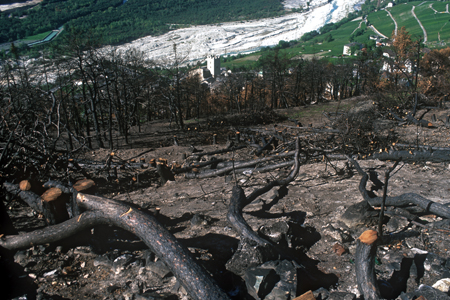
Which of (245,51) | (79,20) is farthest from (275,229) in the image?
(79,20)

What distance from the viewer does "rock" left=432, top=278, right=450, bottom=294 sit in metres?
2.72

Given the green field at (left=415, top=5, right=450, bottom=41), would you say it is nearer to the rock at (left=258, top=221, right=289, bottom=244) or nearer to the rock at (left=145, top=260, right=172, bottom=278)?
the rock at (left=258, top=221, right=289, bottom=244)

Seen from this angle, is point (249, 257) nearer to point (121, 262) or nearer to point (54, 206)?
point (121, 262)

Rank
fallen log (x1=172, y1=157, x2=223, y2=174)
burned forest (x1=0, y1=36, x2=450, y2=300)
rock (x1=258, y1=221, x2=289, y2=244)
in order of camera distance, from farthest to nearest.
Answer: fallen log (x1=172, y1=157, x2=223, y2=174)
rock (x1=258, y1=221, x2=289, y2=244)
burned forest (x1=0, y1=36, x2=450, y2=300)

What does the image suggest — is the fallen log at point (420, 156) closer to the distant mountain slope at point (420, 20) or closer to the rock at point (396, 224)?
the rock at point (396, 224)

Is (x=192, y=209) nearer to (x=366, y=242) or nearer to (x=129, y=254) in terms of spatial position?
(x=129, y=254)

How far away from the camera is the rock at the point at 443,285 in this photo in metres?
2.72

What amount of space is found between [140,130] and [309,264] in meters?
16.3

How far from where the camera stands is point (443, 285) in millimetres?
2756

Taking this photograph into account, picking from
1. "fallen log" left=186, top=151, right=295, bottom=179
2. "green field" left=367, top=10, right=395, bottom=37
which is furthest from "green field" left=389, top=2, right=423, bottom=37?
"fallen log" left=186, top=151, right=295, bottom=179

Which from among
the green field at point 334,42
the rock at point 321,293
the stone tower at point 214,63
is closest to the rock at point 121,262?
the rock at point 321,293

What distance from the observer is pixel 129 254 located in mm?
3502

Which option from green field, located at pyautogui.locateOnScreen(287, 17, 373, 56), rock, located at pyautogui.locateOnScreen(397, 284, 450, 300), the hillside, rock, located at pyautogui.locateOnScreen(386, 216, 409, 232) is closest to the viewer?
rock, located at pyautogui.locateOnScreen(397, 284, 450, 300)

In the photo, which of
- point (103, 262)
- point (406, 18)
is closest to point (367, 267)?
point (103, 262)
